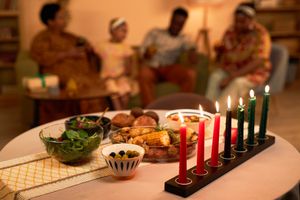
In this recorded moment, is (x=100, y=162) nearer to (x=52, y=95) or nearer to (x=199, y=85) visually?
(x=52, y=95)

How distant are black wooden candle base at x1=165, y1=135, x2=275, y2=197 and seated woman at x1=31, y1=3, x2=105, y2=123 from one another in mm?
2438

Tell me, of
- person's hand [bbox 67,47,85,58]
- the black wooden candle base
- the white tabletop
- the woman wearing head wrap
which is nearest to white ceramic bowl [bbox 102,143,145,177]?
the white tabletop

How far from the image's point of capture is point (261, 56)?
4.03 m

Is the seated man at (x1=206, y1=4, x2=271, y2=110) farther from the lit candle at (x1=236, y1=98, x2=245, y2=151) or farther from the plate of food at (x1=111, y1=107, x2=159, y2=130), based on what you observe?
the lit candle at (x1=236, y1=98, x2=245, y2=151)

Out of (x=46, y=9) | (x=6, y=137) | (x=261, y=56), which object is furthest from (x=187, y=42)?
(x=6, y=137)

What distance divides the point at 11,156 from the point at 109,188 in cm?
48

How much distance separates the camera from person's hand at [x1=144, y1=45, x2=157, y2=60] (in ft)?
13.8

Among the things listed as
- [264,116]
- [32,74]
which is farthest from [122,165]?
[32,74]

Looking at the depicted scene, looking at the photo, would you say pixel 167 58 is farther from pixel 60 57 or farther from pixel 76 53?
pixel 60 57

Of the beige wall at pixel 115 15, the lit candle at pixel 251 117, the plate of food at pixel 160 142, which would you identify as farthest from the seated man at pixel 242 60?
the plate of food at pixel 160 142

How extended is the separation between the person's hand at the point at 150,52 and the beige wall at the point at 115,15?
84 centimetres

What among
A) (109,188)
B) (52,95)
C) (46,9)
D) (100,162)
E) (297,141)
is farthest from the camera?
(46,9)

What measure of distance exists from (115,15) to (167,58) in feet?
3.11

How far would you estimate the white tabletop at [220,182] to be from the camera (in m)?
1.27
